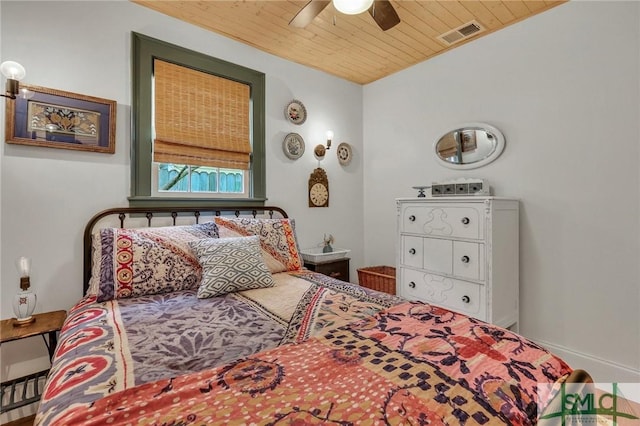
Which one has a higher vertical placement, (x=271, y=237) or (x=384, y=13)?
(x=384, y=13)

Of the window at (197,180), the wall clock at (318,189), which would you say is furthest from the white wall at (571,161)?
the window at (197,180)

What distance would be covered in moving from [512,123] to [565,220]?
0.88m

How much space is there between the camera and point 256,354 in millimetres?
1035

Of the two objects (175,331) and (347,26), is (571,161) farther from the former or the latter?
(175,331)

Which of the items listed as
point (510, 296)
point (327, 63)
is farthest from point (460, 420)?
point (327, 63)

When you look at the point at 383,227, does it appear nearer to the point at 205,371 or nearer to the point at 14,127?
the point at 205,371

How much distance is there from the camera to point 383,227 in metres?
3.62

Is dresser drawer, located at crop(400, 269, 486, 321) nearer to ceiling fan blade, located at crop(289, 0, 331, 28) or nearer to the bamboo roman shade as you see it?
the bamboo roman shade

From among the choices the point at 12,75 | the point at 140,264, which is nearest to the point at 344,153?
the point at 140,264

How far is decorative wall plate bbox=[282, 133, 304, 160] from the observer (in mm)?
3098

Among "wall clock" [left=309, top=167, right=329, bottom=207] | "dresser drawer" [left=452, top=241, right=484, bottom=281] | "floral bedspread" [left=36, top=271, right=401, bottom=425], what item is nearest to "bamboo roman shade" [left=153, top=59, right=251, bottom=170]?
"wall clock" [left=309, top=167, right=329, bottom=207]

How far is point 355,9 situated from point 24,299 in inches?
96.8

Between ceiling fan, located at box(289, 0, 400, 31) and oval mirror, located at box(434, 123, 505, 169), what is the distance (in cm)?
132

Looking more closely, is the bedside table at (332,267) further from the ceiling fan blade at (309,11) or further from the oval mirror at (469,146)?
the ceiling fan blade at (309,11)
